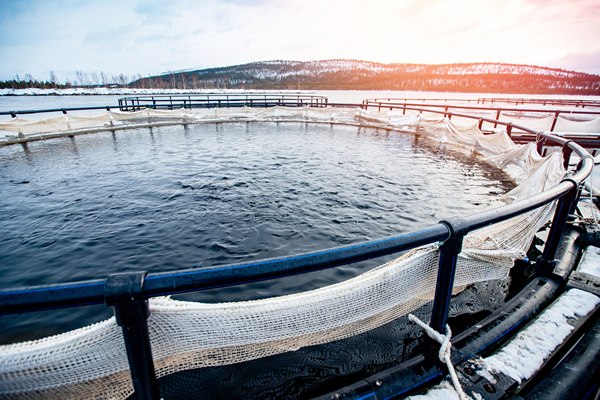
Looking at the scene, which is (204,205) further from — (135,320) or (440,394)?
(440,394)

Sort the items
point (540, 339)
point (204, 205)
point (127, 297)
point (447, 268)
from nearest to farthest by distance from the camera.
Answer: point (127, 297)
point (447, 268)
point (540, 339)
point (204, 205)

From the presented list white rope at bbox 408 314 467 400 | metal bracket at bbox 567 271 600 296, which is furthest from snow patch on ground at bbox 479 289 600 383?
white rope at bbox 408 314 467 400

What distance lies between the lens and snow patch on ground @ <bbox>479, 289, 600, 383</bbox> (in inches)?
69.8

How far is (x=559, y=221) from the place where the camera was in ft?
8.63

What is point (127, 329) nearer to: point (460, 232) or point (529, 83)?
point (460, 232)

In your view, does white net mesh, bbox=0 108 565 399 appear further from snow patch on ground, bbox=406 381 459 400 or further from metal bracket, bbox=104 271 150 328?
snow patch on ground, bbox=406 381 459 400

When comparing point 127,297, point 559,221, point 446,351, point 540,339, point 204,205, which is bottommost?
point 204,205

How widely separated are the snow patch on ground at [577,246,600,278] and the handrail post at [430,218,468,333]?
220cm

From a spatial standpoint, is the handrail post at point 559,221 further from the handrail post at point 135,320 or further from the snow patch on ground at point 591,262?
the handrail post at point 135,320

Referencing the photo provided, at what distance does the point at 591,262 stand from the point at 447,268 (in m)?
2.56

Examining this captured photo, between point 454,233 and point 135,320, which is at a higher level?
point 454,233

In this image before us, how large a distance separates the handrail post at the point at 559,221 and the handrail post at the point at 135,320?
3.43 m

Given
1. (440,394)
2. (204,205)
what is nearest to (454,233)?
(440,394)

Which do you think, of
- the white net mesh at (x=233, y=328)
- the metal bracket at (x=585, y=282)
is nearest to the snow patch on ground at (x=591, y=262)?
the metal bracket at (x=585, y=282)
